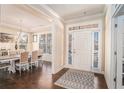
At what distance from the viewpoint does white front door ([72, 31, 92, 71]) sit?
4.23m

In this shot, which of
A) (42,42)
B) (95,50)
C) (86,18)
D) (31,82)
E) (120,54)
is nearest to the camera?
(120,54)

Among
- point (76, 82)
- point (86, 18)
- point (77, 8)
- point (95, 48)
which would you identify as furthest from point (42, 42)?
point (76, 82)

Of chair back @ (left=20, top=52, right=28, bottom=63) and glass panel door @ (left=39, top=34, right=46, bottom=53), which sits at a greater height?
glass panel door @ (left=39, top=34, right=46, bottom=53)

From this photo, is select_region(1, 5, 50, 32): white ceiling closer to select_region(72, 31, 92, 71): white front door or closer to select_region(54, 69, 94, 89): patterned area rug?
select_region(72, 31, 92, 71): white front door

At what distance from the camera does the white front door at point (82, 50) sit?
4.23 meters

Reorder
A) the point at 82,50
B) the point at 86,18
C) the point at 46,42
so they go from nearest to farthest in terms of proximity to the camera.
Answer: the point at 86,18 → the point at 82,50 → the point at 46,42

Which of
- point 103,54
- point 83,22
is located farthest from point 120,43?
point 83,22

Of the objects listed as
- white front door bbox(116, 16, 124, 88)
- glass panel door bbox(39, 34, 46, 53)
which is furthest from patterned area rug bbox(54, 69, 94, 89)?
glass panel door bbox(39, 34, 46, 53)

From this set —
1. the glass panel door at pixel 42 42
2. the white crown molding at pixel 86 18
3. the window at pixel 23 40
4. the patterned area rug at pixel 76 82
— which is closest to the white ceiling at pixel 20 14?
the white crown molding at pixel 86 18

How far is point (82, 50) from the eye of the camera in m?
4.41

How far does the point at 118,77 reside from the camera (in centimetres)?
214

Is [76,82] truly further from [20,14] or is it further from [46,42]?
[46,42]

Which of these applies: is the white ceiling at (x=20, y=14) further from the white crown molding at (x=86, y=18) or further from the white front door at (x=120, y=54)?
the white front door at (x=120, y=54)

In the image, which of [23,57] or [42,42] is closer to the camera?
[23,57]
